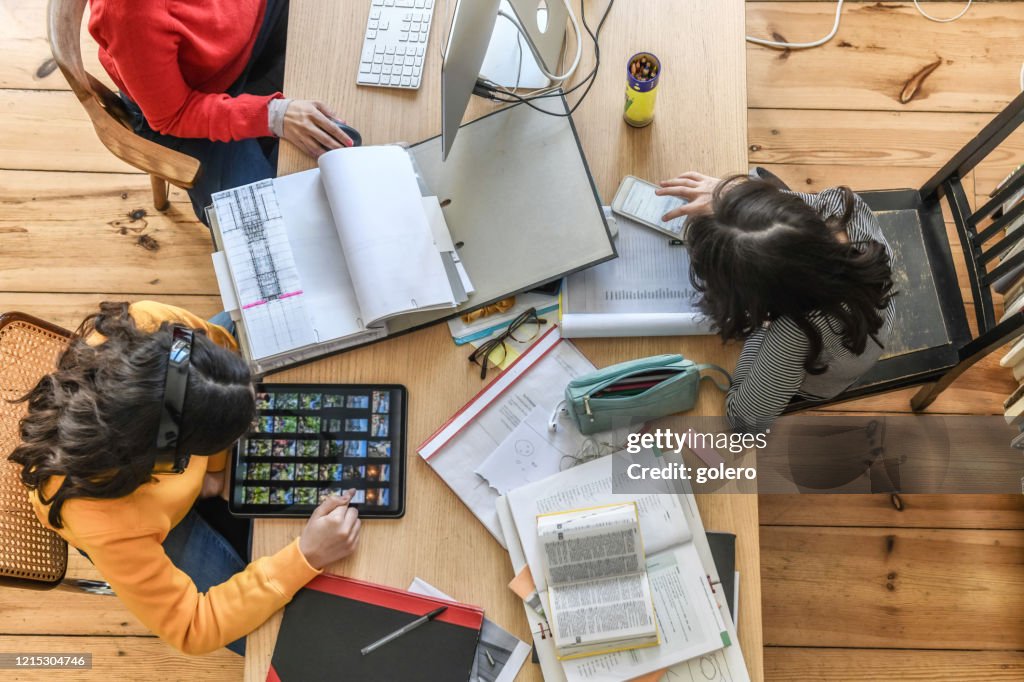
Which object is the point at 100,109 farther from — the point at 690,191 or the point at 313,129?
the point at 690,191

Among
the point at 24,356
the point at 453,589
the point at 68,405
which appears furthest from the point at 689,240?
the point at 24,356

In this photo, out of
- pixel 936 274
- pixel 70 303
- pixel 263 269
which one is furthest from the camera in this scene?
pixel 70 303

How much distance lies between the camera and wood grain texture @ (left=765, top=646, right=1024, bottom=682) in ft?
5.39

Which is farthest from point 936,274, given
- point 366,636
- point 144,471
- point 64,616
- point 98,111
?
point 64,616

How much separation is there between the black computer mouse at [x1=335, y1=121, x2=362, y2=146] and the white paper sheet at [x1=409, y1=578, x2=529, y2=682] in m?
0.79

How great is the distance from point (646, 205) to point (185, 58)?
86 centimetres

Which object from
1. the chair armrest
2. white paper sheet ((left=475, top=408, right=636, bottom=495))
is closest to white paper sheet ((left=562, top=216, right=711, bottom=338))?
white paper sheet ((left=475, top=408, right=636, bottom=495))

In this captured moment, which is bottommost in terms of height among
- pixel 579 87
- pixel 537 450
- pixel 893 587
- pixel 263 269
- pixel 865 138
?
pixel 893 587

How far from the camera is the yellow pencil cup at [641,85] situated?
1.15 m

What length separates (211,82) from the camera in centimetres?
143

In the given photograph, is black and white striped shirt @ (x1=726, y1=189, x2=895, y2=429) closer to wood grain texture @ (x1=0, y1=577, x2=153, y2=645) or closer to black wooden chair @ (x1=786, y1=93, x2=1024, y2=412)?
black wooden chair @ (x1=786, y1=93, x2=1024, y2=412)

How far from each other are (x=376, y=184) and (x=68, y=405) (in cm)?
51

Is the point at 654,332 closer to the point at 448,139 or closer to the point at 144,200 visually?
the point at 448,139

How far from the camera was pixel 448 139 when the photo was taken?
108cm
